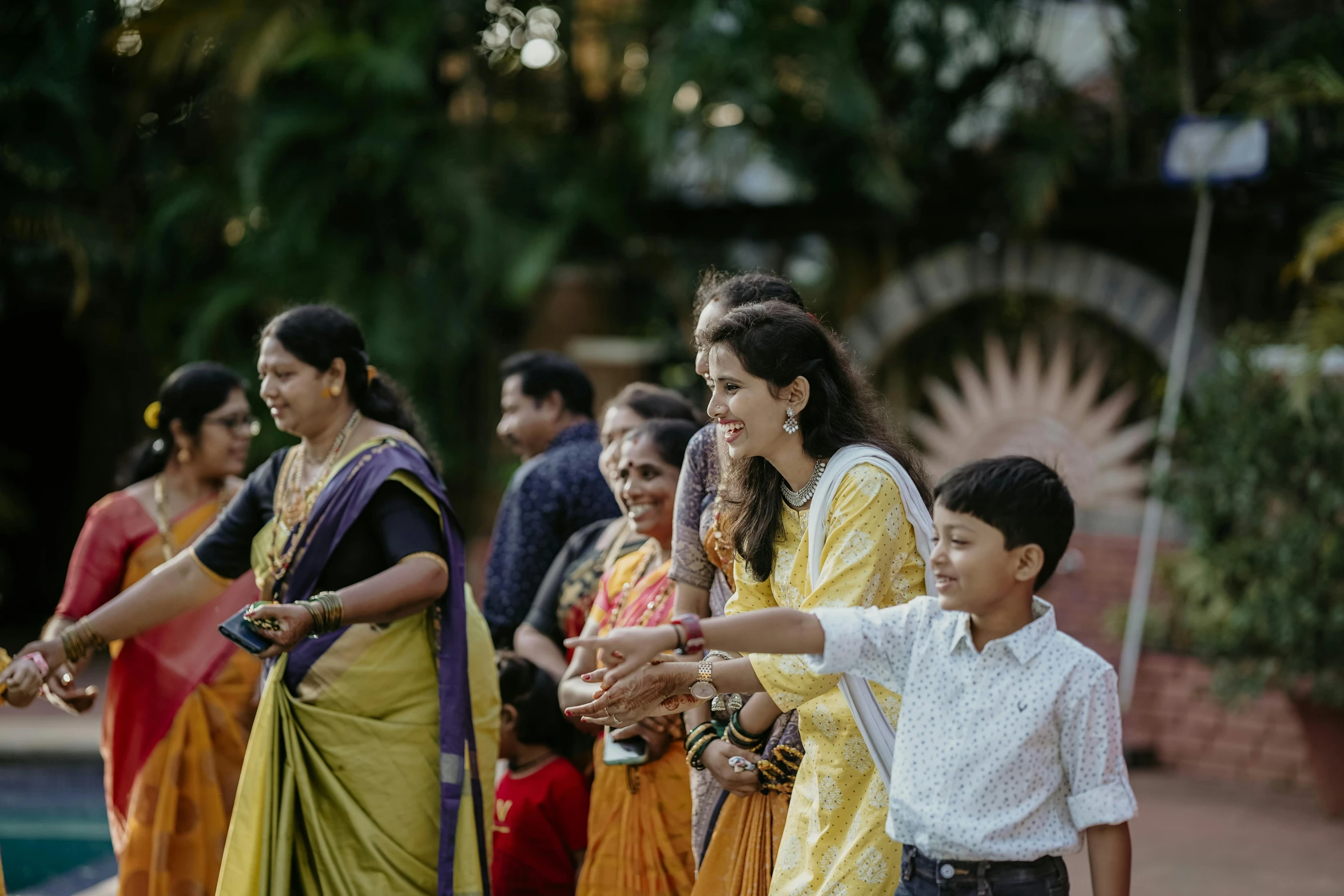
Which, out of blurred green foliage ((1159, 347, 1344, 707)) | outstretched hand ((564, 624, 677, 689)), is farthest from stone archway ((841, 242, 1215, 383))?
outstretched hand ((564, 624, 677, 689))

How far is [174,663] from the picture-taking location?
4215 millimetres

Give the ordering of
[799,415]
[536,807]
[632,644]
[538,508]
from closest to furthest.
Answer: [632,644] → [799,415] → [536,807] → [538,508]

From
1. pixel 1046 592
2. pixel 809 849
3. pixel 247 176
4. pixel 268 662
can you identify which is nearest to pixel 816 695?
pixel 809 849

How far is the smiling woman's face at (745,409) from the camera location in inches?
101

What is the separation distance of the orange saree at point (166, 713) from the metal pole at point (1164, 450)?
192 inches

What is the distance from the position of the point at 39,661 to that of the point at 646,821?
1.54m

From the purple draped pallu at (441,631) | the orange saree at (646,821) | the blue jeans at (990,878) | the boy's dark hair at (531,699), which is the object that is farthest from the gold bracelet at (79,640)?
the blue jeans at (990,878)

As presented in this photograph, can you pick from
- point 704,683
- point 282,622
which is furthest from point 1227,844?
point 282,622

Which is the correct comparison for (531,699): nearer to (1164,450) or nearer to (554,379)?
(554,379)

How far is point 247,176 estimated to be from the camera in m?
9.15

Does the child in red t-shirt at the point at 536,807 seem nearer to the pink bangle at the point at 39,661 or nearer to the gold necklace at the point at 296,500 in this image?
the gold necklace at the point at 296,500

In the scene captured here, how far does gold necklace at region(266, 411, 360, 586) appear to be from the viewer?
135 inches

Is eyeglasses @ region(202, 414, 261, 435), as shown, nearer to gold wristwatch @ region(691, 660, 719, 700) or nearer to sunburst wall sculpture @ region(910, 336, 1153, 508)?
gold wristwatch @ region(691, 660, 719, 700)

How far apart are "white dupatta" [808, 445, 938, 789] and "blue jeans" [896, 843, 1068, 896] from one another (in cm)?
23
